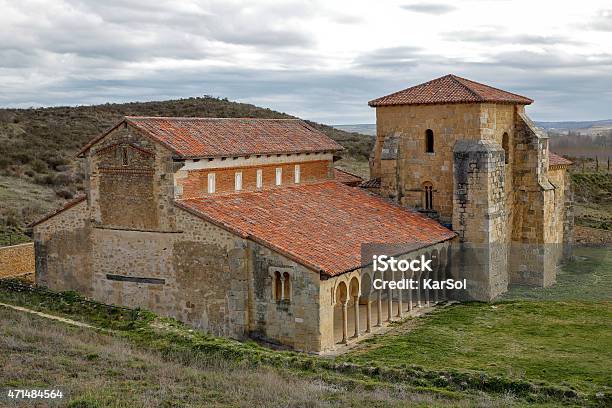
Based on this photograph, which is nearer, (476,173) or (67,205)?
(67,205)

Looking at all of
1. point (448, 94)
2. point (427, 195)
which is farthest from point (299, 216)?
point (448, 94)

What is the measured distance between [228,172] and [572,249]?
20.0 m

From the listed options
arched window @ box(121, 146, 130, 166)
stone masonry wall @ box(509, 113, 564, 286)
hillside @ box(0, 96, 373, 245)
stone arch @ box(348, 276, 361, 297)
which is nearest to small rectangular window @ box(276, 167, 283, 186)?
stone arch @ box(348, 276, 361, 297)

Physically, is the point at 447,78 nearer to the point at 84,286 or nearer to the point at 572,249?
the point at 572,249

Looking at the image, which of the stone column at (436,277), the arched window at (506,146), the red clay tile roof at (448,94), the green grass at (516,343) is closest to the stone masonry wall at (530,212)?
the arched window at (506,146)

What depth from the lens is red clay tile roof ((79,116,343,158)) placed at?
2181 cm

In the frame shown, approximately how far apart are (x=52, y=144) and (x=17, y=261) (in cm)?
2957

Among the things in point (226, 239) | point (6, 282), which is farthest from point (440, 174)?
point (6, 282)

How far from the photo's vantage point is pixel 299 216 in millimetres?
23250

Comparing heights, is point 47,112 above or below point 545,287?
above

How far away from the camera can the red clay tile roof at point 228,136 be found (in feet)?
71.6

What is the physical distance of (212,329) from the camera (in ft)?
67.9

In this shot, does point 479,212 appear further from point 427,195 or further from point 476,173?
point 427,195

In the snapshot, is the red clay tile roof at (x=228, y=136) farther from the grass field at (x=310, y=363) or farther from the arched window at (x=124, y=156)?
the grass field at (x=310, y=363)
